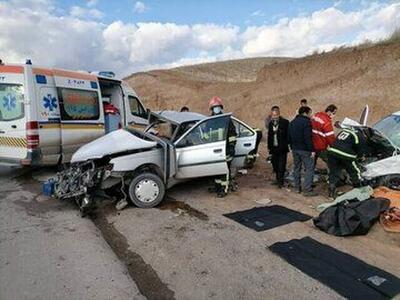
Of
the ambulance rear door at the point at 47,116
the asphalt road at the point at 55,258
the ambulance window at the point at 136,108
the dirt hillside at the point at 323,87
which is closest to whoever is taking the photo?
the asphalt road at the point at 55,258

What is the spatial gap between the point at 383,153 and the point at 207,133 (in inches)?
130

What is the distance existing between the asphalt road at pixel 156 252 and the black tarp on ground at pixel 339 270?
5.1 inches

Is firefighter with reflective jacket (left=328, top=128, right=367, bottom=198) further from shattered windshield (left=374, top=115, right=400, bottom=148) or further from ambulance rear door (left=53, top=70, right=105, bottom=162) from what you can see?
ambulance rear door (left=53, top=70, right=105, bottom=162)

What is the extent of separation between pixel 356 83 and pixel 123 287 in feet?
59.1

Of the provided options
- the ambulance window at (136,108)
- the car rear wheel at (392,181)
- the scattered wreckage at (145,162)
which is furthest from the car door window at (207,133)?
the ambulance window at (136,108)

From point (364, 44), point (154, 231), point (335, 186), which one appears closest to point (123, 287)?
point (154, 231)

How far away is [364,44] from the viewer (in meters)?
23.7

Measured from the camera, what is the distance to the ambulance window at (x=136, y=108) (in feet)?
39.2

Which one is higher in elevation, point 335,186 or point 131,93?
point 131,93

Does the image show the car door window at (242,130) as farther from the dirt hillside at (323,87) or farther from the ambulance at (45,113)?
the dirt hillside at (323,87)

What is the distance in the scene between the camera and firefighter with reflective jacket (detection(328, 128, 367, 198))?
733 centimetres

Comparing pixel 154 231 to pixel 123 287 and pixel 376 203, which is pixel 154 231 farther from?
pixel 376 203

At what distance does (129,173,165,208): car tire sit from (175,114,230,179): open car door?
69 cm

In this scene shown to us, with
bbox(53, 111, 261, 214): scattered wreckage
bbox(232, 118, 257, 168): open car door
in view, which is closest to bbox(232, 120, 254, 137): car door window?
bbox(232, 118, 257, 168): open car door
